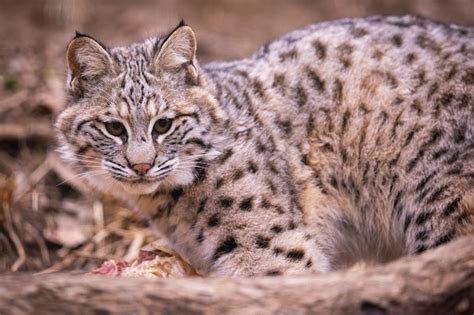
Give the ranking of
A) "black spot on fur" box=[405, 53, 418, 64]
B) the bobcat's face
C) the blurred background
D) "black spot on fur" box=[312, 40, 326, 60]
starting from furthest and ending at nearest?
the blurred background
"black spot on fur" box=[312, 40, 326, 60]
"black spot on fur" box=[405, 53, 418, 64]
the bobcat's face

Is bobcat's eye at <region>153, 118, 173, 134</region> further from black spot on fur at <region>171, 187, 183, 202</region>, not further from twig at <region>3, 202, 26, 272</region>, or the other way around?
twig at <region>3, 202, 26, 272</region>

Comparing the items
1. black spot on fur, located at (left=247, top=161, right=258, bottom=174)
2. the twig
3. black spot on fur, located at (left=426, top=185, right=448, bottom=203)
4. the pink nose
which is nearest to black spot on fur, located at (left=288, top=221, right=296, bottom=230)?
black spot on fur, located at (left=247, top=161, right=258, bottom=174)

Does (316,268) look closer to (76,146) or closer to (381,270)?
(381,270)

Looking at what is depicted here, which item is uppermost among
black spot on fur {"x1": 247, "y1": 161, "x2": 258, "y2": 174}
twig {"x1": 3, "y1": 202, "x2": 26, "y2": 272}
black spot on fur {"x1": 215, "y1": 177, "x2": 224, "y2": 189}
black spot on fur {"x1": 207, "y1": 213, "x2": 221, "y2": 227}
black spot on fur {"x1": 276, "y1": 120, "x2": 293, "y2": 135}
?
black spot on fur {"x1": 276, "y1": 120, "x2": 293, "y2": 135}

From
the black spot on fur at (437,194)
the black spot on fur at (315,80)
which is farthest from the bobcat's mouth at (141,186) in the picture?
the black spot on fur at (437,194)

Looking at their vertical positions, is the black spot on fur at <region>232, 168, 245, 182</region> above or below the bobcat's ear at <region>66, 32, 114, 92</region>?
below

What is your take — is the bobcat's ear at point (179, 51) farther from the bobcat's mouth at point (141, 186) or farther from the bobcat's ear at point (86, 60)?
the bobcat's mouth at point (141, 186)
